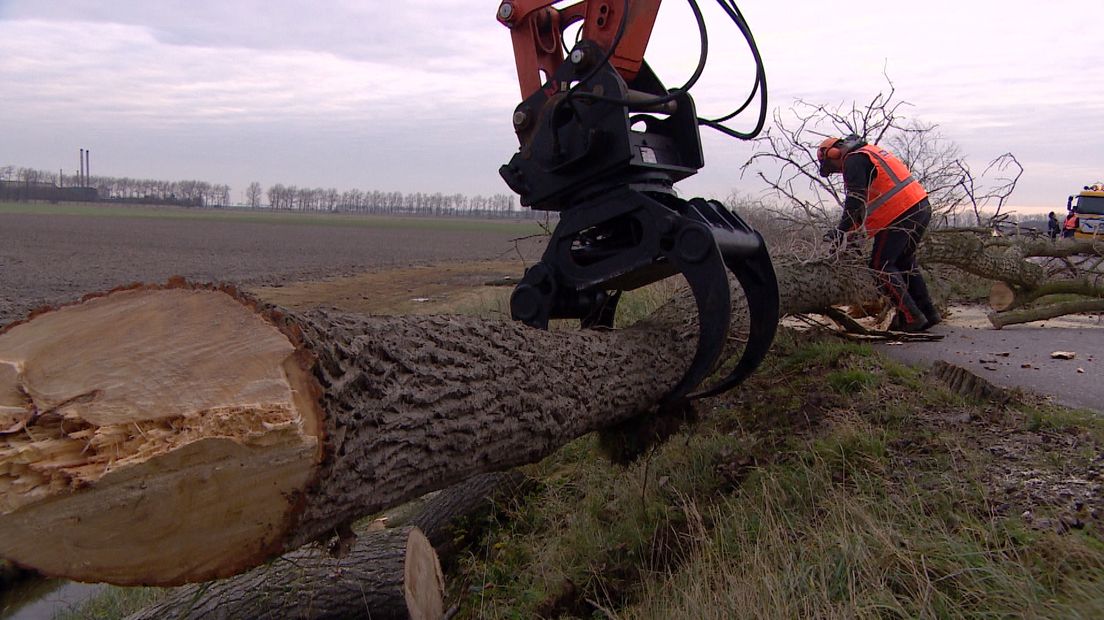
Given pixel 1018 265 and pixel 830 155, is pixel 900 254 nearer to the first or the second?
pixel 830 155

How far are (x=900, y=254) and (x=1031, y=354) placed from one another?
4.02 feet

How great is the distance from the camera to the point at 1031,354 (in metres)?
6.09

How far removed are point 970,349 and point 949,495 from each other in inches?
129

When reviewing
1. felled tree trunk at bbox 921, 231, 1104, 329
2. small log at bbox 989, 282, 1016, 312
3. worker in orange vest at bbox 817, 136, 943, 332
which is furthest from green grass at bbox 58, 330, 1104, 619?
small log at bbox 989, 282, 1016, 312

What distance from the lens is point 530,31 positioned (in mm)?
4387

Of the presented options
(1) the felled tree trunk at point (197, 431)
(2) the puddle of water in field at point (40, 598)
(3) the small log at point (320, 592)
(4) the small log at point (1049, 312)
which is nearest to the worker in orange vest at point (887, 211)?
(4) the small log at point (1049, 312)

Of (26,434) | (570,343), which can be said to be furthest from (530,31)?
(26,434)

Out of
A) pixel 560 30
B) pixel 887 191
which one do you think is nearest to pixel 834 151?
pixel 887 191

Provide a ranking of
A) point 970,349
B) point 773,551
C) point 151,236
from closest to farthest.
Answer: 1. point 773,551
2. point 970,349
3. point 151,236

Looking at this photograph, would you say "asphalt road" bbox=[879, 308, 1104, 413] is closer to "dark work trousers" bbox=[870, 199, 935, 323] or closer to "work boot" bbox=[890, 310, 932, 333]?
"work boot" bbox=[890, 310, 932, 333]

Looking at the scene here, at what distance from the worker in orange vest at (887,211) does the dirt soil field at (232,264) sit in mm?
2924

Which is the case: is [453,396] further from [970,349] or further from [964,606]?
[970,349]

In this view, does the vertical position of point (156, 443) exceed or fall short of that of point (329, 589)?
it exceeds it

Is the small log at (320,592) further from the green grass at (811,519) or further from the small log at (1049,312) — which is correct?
the small log at (1049,312)
